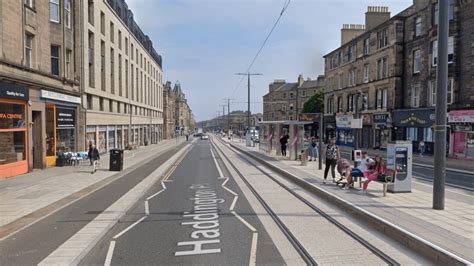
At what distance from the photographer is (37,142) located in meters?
18.9

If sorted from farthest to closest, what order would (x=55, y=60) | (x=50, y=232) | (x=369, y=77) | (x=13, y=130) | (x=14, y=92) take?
(x=369, y=77) < (x=55, y=60) < (x=13, y=130) < (x=14, y=92) < (x=50, y=232)

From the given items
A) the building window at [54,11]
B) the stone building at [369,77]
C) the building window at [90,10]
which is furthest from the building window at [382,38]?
the building window at [54,11]

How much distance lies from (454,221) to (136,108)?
4633cm

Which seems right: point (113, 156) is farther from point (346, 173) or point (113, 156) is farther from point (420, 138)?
point (420, 138)

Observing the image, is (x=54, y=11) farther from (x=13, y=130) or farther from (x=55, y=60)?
(x=13, y=130)

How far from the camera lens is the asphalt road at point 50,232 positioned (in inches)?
233

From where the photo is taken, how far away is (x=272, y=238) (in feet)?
22.0

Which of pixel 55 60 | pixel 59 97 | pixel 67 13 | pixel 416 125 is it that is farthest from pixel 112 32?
pixel 416 125

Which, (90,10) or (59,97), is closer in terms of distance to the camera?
(59,97)

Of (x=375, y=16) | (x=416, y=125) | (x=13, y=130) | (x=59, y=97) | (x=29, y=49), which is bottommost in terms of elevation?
(x=13, y=130)

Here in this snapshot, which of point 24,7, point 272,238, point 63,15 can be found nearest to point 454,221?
point 272,238

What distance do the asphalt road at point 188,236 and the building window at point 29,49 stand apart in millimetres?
12199

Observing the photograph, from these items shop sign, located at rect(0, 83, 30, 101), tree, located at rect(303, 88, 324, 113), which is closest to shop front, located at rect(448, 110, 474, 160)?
shop sign, located at rect(0, 83, 30, 101)

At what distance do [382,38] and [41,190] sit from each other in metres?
34.5
